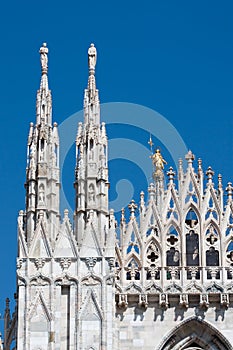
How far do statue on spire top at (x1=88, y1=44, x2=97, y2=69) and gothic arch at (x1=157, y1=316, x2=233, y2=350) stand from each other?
4611 millimetres

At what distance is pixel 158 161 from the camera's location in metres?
25.1

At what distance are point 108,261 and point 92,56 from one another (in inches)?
151

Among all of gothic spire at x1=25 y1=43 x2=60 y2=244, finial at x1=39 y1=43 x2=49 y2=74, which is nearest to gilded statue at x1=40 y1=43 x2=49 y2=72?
finial at x1=39 y1=43 x2=49 y2=74

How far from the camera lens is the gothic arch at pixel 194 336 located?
22672mm

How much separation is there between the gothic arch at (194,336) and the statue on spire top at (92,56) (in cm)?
461

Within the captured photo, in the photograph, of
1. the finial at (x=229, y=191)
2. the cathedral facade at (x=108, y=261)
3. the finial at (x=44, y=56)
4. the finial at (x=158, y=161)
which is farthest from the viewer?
the finial at (x=158, y=161)

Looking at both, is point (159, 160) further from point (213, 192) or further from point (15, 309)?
point (15, 309)

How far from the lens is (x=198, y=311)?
896 inches

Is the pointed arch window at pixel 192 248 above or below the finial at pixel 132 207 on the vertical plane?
below

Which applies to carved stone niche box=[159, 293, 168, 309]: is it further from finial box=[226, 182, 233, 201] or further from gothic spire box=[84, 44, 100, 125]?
gothic spire box=[84, 44, 100, 125]

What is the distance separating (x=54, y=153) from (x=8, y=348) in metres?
3.21

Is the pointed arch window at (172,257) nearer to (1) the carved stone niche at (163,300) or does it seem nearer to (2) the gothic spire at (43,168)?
(1) the carved stone niche at (163,300)

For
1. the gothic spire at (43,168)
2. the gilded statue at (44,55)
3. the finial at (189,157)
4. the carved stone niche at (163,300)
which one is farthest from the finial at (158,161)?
the carved stone niche at (163,300)

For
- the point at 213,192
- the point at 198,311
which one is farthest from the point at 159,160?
the point at 198,311
